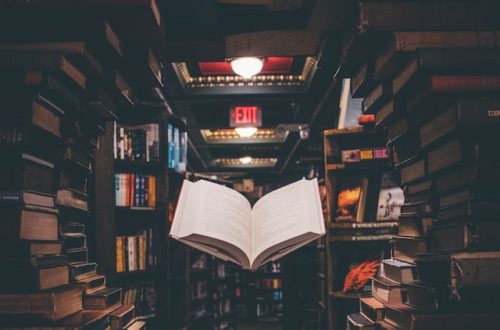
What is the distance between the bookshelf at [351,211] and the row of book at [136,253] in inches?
45.5

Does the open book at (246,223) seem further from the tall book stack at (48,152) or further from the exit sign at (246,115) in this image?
the exit sign at (246,115)

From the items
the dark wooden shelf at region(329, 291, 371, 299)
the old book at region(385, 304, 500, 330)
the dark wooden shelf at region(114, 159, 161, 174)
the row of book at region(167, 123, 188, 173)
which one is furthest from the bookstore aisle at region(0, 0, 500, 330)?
the dark wooden shelf at region(329, 291, 371, 299)

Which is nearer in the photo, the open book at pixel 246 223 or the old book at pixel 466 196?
the old book at pixel 466 196

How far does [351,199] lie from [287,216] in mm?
1933

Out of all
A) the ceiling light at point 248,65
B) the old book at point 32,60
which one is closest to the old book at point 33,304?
the old book at point 32,60

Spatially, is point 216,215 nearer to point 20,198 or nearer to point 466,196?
point 20,198

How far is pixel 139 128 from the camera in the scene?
10.3 feet

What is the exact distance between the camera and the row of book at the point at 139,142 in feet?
10.1

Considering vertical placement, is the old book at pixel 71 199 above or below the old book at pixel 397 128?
below

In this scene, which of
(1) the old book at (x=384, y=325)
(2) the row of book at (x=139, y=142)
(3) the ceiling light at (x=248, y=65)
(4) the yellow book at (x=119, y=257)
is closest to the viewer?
(1) the old book at (x=384, y=325)

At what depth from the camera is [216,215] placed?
1.22 metres

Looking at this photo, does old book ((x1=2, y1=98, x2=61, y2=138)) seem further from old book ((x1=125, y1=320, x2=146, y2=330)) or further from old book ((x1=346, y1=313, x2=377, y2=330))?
old book ((x1=346, y1=313, x2=377, y2=330))

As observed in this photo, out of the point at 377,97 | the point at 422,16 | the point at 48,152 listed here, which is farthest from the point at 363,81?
the point at 48,152

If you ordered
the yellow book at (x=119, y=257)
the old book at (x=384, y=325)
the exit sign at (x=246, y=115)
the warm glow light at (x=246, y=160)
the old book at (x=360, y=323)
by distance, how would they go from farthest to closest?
1. the warm glow light at (x=246, y=160)
2. the exit sign at (x=246, y=115)
3. the yellow book at (x=119, y=257)
4. the old book at (x=360, y=323)
5. the old book at (x=384, y=325)
